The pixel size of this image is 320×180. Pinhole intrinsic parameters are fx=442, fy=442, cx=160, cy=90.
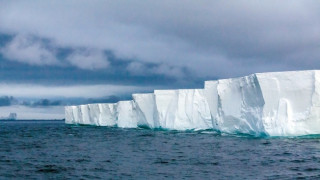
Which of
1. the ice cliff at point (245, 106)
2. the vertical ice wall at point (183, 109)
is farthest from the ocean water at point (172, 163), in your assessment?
the vertical ice wall at point (183, 109)

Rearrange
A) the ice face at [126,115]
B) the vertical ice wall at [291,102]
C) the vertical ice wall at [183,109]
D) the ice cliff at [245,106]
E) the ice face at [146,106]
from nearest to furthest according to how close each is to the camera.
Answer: the vertical ice wall at [291,102], the ice cliff at [245,106], the vertical ice wall at [183,109], the ice face at [146,106], the ice face at [126,115]

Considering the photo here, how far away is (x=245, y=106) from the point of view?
2606cm

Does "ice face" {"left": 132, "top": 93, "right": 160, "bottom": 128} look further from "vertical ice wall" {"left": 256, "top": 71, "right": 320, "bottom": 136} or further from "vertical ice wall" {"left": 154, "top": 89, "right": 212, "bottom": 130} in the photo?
"vertical ice wall" {"left": 256, "top": 71, "right": 320, "bottom": 136}

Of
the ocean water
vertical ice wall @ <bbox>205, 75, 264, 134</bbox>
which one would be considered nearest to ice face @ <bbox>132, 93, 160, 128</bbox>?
vertical ice wall @ <bbox>205, 75, 264, 134</bbox>

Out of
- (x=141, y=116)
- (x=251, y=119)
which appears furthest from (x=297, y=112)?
(x=141, y=116)

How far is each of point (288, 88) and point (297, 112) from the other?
4.34 ft

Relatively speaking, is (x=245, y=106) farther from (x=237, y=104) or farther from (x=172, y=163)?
(x=172, y=163)

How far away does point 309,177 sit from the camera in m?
11.9

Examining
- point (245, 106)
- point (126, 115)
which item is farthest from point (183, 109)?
point (126, 115)

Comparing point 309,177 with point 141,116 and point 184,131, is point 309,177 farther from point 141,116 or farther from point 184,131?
point 141,116

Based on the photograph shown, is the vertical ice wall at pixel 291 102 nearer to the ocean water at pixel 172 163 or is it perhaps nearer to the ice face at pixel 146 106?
the ocean water at pixel 172 163

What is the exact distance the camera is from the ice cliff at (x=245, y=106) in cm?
2266

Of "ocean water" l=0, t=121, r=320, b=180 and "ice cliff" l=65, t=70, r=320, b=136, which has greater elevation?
"ice cliff" l=65, t=70, r=320, b=136

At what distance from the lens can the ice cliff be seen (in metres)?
22.7
